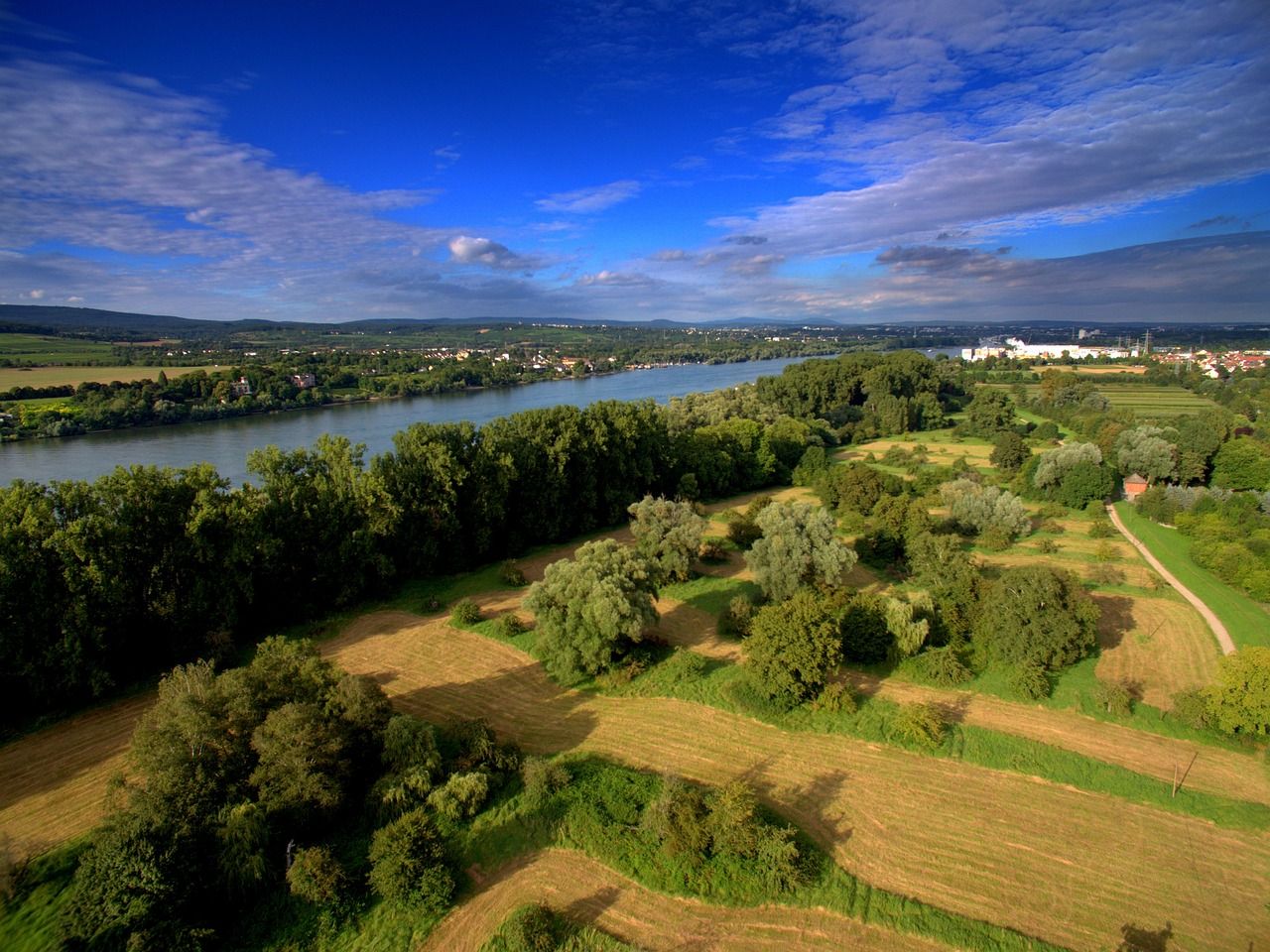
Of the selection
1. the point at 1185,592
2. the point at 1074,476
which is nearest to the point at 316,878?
the point at 1185,592

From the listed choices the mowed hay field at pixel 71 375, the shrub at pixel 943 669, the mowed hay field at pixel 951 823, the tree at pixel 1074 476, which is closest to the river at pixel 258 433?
the mowed hay field at pixel 71 375

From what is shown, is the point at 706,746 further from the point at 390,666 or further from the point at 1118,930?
the point at 390,666

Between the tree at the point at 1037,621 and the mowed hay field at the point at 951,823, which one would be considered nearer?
the mowed hay field at the point at 951,823

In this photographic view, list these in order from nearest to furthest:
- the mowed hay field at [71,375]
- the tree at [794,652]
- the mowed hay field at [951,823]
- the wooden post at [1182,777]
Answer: the mowed hay field at [951,823]
the wooden post at [1182,777]
the tree at [794,652]
the mowed hay field at [71,375]

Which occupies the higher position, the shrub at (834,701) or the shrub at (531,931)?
the shrub at (834,701)

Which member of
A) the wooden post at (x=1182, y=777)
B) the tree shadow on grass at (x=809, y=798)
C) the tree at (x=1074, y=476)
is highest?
the tree at (x=1074, y=476)

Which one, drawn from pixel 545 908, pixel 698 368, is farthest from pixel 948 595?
pixel 698 368

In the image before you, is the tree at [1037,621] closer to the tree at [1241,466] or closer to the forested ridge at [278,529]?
the forested ridge at [278,529]
